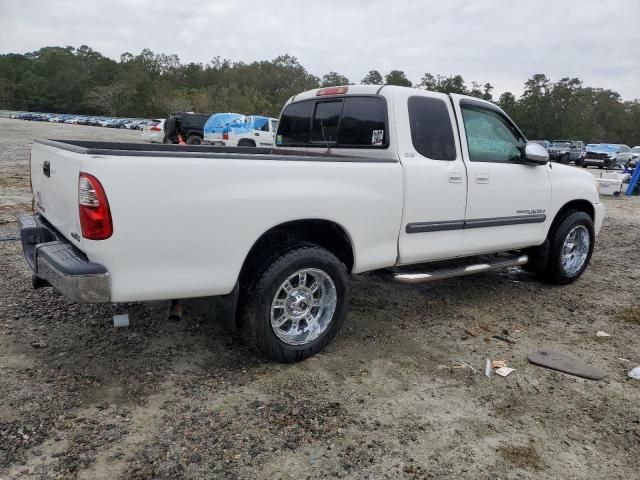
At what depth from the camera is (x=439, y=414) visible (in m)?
3.08

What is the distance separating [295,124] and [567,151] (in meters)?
32.9

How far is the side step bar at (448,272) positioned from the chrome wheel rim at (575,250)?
0.88 metres

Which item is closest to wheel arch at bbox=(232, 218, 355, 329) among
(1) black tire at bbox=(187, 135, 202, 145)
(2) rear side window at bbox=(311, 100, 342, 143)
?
(2) rear side window at bbox=(311, 100, 342, 143)

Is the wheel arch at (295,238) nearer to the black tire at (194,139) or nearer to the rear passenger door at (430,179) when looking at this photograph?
the rear passenger door at (430,179)

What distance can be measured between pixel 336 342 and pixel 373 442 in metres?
1.31

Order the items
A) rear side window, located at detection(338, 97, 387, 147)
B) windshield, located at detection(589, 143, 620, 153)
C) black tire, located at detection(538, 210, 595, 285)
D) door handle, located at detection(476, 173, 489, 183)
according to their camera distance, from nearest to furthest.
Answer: rear side window, located at detection(338, 97, 387, 147) < door handle, located at detection(476, 173, 489, 183) < black tire, located at detection(538, 210, 595, 285) < windshield, located at detection(589, 143, 620, 153)

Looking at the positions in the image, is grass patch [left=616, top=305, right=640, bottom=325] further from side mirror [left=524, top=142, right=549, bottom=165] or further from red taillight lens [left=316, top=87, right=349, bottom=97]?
red taillight lens [left=316, top=87, right=349, bottom=97]

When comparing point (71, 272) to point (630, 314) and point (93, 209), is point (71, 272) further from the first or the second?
point (630, 314)

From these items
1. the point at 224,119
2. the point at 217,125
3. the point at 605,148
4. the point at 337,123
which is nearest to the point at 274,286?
the point at 337,123

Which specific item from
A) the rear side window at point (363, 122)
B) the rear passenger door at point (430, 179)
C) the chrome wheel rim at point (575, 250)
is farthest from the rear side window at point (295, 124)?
the chrome wheel rim at point (575, 250)

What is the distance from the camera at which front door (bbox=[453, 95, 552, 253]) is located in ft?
14.9

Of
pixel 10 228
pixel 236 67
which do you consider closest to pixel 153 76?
pixel 236 67

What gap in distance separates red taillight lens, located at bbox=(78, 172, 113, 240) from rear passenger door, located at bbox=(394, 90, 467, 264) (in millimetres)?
2170

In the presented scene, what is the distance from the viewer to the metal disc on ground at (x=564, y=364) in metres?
3.68
